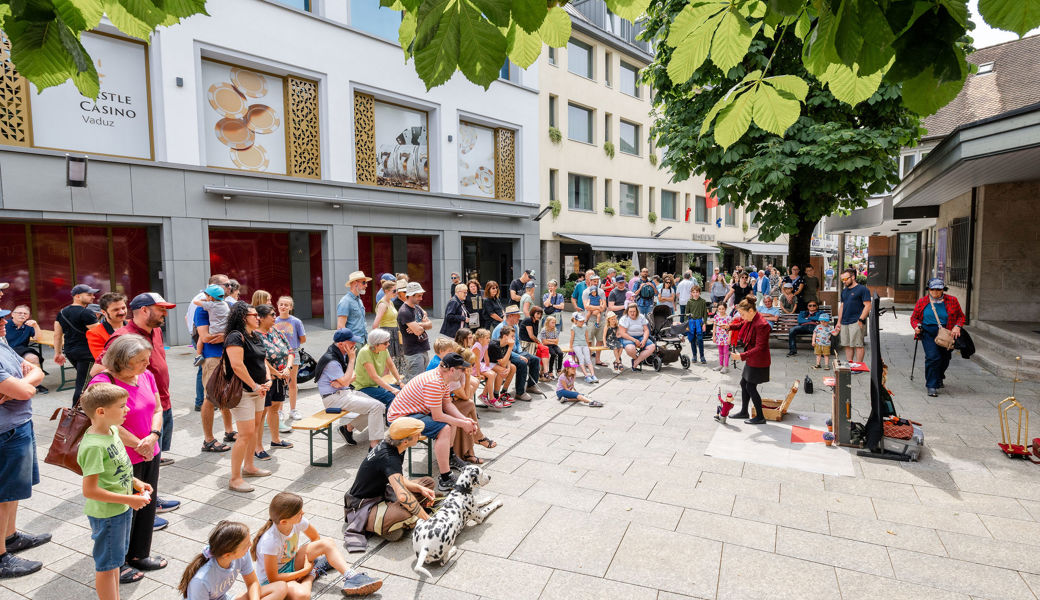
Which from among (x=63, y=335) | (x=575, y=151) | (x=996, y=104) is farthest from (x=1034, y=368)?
(x=996, y=104)

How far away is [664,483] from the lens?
18.2 feet

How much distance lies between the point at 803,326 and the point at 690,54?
1258cm

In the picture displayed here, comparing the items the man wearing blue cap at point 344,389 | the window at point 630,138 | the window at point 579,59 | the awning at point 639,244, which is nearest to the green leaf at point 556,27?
the man wearing blue cap at point 344,389

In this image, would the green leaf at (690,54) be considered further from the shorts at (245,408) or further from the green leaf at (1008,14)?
the shorts at (245,408)

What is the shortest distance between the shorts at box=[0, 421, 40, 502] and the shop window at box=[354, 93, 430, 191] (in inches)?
561

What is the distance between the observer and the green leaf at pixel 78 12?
6.00 feet

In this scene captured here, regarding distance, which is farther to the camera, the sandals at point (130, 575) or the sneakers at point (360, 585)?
the sandals at point (130, 575)

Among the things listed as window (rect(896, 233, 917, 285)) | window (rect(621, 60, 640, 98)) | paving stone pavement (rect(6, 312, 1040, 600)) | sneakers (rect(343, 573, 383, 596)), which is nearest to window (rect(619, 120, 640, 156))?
window (rect(621, 60, 640, 98))

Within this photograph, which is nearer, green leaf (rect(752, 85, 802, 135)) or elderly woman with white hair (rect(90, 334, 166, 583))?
green leaf (rect(752, 85, 802, 135))

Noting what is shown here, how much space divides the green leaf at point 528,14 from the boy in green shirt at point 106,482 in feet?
10.7

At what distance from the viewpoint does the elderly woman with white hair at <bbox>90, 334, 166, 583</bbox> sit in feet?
12.2

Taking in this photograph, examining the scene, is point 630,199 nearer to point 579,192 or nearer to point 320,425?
point 579,192

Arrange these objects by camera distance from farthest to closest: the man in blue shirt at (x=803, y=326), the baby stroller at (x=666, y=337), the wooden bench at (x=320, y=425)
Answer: the man in blue shirt at (x=803, y=326), the baby stroller at (x=666, y=337), the wooden bench at (x=320, y=425)

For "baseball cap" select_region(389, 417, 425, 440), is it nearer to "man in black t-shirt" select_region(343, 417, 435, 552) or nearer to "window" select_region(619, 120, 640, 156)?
"man in black t-shirt" select_region(343, 417, 435, 552)
